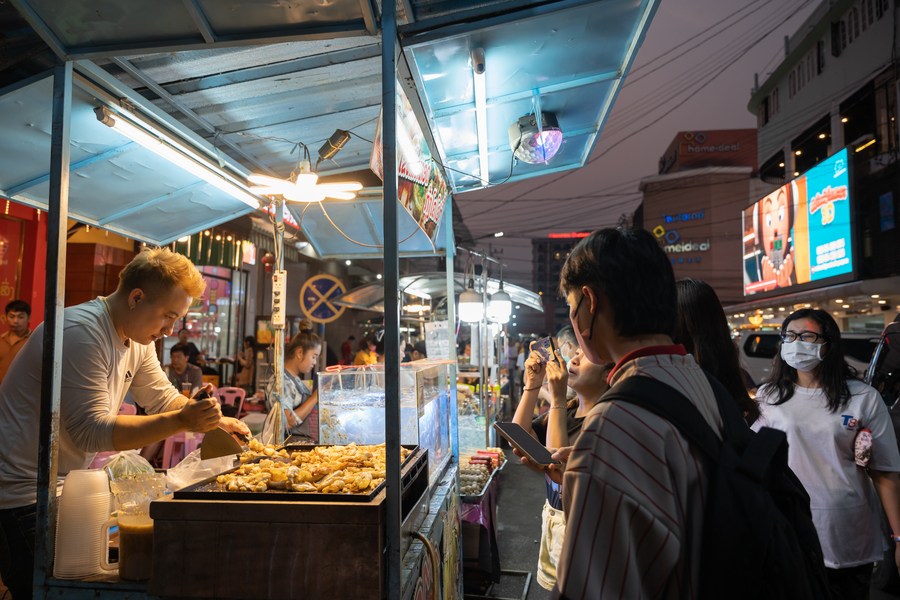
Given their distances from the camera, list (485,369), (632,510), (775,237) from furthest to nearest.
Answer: (775,237), (485,369), (632,510)

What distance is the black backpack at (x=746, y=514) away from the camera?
1108mm

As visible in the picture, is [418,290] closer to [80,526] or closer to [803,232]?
[80,526]

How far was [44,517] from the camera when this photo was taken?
7.23 ft

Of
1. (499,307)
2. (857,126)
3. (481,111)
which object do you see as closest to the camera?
(481,111)

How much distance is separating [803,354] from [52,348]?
409cm

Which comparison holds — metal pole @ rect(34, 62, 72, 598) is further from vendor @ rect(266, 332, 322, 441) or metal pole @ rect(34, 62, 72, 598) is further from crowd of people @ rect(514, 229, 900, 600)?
vendor @ rect(266, 332, 322, 441)

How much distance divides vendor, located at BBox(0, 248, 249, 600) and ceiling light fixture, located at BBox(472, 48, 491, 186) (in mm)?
1886

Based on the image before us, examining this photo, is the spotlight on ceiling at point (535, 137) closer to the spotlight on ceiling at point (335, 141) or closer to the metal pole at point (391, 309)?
the spotlight on ceiling at point (335, 141)

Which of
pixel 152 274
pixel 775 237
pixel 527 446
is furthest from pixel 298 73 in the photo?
pixel 775 237

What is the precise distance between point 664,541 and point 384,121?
1.87 m

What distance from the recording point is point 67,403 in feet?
7.67

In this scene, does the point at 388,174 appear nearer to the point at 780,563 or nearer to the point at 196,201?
the point at 780,563

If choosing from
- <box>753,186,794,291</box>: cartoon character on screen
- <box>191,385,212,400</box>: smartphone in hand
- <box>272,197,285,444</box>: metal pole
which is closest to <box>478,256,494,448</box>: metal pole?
<box>272,197,285,444</box>: metal pole

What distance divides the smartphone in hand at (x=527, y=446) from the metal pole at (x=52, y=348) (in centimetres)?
192
